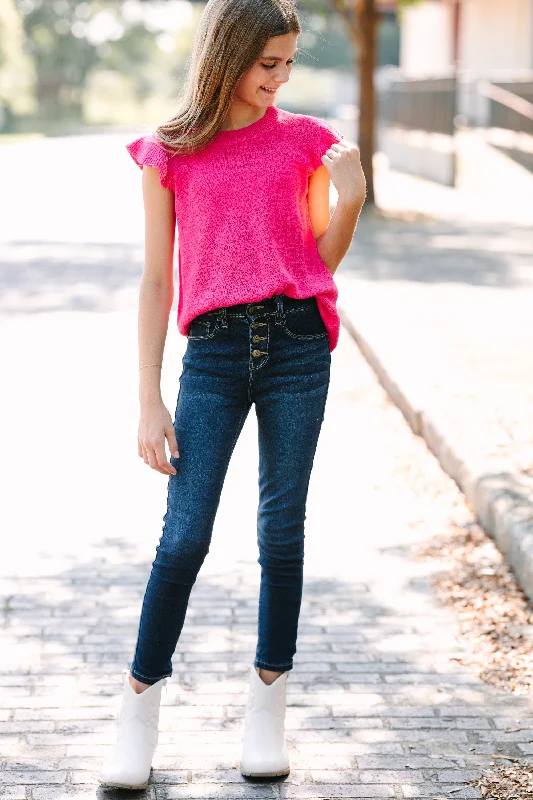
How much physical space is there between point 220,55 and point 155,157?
272 millimetres

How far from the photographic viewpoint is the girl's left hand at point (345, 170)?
10.2 ft

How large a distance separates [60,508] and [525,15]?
30.1m

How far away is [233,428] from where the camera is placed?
3.18 meters

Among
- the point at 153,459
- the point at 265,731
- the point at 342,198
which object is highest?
the point at 342,198

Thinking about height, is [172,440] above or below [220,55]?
below

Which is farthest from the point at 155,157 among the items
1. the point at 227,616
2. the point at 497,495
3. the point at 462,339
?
the point at 462,339

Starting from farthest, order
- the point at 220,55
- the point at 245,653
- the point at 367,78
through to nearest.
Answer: the point at 367,78, the point at 245,653, the point at 220,55

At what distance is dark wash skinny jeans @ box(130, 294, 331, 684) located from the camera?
3.10m

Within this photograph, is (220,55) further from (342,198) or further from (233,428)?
(233,428)

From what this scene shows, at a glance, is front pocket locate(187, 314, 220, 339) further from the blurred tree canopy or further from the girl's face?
the blurred tree canopy

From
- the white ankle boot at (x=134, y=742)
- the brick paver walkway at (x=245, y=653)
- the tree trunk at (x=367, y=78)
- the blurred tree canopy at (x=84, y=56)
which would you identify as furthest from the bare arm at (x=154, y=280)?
the blurred tree canopy at (x=84, y=56)

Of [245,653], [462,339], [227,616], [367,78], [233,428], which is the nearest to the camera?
[233,428]

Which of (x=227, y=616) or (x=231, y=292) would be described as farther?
(x=227, y=616)

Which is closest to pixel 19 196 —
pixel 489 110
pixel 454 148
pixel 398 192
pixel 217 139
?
pixel 398 192
